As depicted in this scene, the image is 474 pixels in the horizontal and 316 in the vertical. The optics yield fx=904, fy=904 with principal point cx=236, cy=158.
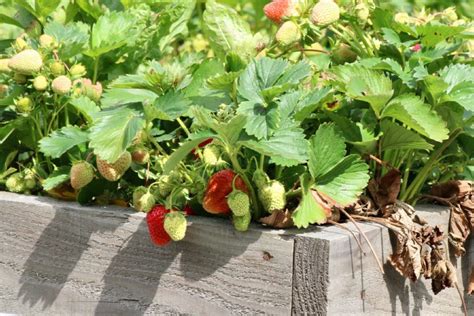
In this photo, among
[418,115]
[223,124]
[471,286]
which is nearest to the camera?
[223,124]

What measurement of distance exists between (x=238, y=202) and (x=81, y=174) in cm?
35

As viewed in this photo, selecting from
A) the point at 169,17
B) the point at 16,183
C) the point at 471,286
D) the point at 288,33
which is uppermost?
the point at 288,33

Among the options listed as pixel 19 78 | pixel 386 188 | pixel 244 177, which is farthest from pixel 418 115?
pixel 19 78

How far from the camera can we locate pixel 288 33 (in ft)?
5.16

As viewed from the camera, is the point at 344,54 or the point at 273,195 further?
the point at 344,54

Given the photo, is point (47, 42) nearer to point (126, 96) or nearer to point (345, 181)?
point (126, 96)

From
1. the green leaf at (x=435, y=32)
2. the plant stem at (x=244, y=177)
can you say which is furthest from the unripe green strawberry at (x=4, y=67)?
the green leaf at (x=435, y=32)

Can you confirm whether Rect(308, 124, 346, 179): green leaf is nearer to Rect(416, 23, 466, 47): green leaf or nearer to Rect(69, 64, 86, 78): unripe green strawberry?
Rect(416, 23, 466, 47): green leaf

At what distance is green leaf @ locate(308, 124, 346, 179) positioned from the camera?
1361mm

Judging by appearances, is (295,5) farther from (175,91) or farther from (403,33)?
(175,91)

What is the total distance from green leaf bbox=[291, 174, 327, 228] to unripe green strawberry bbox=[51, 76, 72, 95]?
52 centimetres

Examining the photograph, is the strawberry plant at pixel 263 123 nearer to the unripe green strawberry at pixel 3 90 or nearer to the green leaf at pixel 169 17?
the unripe green strawberry at pixel 3 90

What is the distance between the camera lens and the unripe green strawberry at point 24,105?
1.67 m

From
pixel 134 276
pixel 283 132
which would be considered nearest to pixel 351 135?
pixel 283 132
